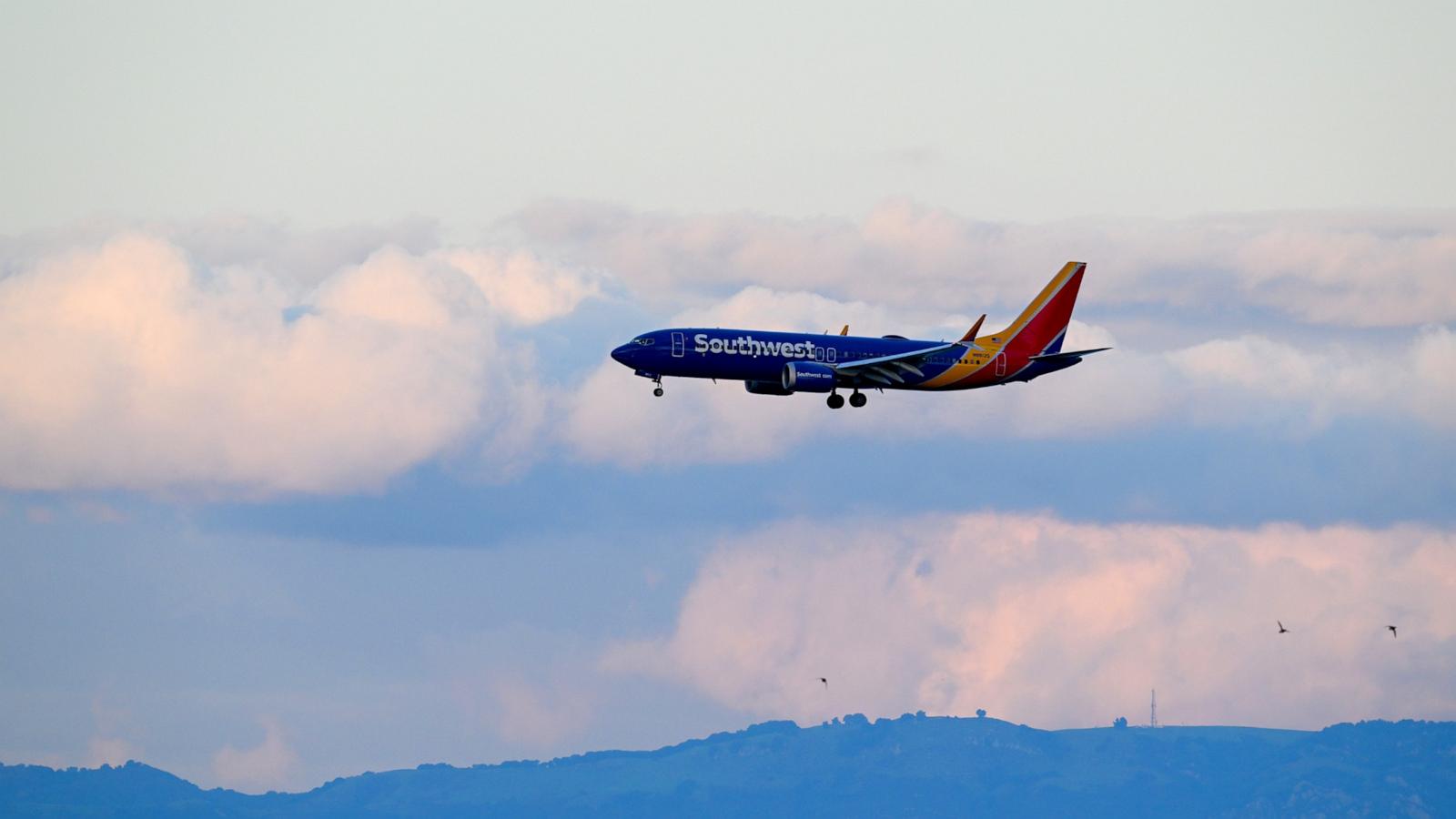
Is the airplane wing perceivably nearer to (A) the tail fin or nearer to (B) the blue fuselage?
(B) the blue fuselage

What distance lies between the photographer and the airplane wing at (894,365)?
170 metres

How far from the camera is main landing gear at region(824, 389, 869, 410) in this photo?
17138cm

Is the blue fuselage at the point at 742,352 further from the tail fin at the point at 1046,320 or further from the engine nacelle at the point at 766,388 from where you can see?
the tail fin at the point at 1046,320

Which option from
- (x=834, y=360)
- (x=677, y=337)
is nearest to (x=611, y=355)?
(x=677, y=337)

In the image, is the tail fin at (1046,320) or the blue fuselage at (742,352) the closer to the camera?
the blue fuselage at (742,352)

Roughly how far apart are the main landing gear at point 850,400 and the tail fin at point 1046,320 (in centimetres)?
1777

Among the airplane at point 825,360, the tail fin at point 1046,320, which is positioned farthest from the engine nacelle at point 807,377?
the tail fin at point 1046,320

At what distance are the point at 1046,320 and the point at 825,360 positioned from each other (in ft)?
101

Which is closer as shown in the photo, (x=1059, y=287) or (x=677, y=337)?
(x=677, y=337)

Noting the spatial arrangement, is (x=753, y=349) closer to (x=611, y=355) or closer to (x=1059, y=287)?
(x=611, y=355)

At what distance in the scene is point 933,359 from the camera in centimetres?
17688

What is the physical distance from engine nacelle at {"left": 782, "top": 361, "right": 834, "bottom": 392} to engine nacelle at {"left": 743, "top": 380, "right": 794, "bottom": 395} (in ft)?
2.64

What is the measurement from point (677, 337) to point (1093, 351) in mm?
33485

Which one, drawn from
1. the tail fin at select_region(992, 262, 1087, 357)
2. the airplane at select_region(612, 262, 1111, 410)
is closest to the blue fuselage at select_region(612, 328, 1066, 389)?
the airplane at select_region(612, 262, 1111, 410)
